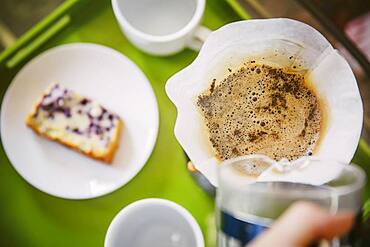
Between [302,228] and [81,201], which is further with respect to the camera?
[81,201]

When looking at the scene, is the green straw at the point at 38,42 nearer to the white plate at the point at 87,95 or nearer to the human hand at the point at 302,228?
the white plate at the point at 87,95

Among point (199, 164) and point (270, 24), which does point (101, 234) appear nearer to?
point (199, 164)

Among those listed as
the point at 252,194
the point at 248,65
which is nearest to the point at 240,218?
the point at 252,194

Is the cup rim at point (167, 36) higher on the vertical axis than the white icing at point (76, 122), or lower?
higher

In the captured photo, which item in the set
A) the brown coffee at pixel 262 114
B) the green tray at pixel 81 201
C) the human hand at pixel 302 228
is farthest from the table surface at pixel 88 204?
the human hand at pixel 302 228

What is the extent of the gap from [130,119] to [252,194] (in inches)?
13.5

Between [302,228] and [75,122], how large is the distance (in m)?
0.45

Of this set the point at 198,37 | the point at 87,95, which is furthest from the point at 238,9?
the point at 87,95

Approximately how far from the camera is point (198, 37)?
0.86 m

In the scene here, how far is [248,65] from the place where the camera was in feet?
2.60

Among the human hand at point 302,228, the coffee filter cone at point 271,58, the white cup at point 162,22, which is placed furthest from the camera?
the white cup at point 162,22

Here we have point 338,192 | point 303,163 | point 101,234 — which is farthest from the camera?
point 101,234

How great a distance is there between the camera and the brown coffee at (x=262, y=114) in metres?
0.78

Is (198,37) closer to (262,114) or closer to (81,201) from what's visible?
(262,114)
